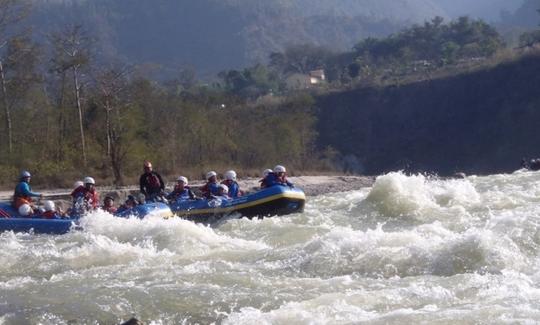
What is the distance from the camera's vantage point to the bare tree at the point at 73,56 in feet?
91.6

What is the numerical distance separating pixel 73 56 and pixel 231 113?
37.2ft

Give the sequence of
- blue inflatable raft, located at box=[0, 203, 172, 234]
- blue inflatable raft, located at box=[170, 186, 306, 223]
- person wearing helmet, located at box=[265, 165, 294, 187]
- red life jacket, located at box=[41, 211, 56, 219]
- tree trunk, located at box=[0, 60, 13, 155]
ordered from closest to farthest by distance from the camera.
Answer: blue inflatable raft, located at box=[0, 203, 172, 234] < red life jacket, located at box=[41, 211, 56, 219] < blue inflatable raft, located at box=[170, 186, 306, 223] < person wearing helmet, located at box=[265, 165, 294, 187] < tree trunk, located at box=[0, 60, 13, 155]

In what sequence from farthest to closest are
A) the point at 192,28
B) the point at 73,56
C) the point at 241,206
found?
the point at 192,28 → the point at 73,56 → the point at 241,206

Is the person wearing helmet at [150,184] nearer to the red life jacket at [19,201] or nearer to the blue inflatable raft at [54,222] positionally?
the blue inflatable raft at [54,222]

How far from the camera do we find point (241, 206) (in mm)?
16422

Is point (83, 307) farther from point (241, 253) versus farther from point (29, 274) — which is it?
point (241, 253)

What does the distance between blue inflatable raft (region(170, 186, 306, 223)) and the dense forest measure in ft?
35.6

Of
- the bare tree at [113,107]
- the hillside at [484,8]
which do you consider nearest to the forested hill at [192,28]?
the hillside at [484,8]

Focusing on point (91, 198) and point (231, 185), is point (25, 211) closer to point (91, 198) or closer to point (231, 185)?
point (91, 198)

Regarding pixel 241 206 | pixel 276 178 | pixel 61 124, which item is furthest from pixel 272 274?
pixel 61 124

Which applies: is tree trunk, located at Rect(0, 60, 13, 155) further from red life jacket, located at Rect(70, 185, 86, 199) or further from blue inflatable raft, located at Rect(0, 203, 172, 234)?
blue inflatable raft, located at Rect(0, 203, 172, 234)

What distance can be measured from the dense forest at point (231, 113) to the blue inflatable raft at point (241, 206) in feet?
35.6

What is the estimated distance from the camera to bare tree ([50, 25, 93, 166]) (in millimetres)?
27906

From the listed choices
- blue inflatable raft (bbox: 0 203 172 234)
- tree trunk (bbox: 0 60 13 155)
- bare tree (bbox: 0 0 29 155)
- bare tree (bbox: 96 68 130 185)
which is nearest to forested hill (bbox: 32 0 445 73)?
bare tree (bbox: 96 68 130 185)
